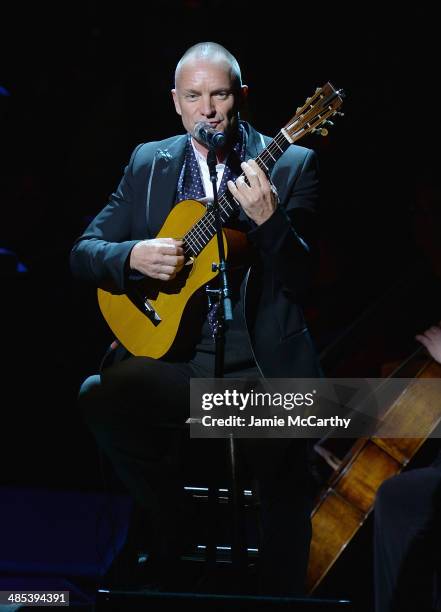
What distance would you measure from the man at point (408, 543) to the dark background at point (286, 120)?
6.18 ft

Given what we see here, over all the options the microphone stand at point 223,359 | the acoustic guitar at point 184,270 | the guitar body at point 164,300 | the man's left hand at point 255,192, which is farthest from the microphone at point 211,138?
the guitar body at point 164,300

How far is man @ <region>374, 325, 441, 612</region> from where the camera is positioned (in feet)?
8.07

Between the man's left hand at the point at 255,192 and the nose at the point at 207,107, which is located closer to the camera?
the man's left hand at the point at 255,192

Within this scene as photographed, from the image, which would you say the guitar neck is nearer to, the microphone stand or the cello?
the microphone stand

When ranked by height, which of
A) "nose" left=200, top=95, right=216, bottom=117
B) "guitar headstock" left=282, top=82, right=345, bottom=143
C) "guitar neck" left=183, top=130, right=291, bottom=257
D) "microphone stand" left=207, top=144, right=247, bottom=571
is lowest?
"microphone stand" left=207, top=144, right=247, bottom=571

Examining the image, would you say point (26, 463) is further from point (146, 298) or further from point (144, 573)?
point (146, 298)

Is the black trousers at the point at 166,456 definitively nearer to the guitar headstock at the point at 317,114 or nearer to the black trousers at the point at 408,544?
the black trousers at the point at 408,544

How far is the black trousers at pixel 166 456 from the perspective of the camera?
2.66m

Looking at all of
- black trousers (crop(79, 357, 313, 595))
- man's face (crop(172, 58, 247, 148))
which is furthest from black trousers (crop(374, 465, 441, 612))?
man's face (crop(172, 58, 247, 148))

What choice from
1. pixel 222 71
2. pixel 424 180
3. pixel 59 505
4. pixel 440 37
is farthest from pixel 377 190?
pixel 59 505

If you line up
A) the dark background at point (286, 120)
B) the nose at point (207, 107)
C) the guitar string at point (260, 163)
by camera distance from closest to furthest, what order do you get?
the guitar string at point (260, 163)
the nose at point (207, 107)
the dark background at point (286, 120)

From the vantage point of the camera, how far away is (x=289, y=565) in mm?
2635

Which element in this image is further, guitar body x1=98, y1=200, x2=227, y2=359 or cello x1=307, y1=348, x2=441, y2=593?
cello x1=307, y1=348, x2=441, y2=593

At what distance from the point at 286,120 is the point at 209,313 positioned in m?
2.36
